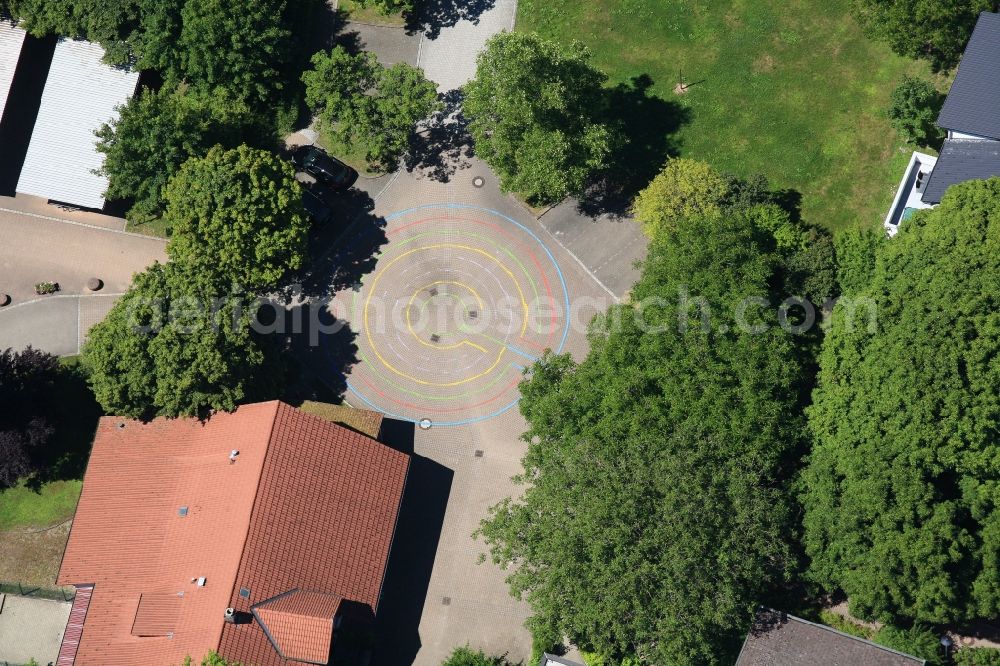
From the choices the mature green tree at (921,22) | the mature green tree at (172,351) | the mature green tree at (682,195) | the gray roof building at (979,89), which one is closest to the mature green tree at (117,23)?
the mature green tree at (172,351)

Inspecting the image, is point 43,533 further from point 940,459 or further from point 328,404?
point 940,459

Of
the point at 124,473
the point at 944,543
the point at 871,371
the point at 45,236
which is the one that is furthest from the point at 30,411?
the point at 944,543

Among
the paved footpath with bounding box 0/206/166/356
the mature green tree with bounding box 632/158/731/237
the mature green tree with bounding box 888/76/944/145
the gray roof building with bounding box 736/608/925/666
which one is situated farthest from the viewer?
the paved footpath with bounding box 0/206/166/356

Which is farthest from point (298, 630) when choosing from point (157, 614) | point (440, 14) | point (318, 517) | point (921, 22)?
point (921, 22)

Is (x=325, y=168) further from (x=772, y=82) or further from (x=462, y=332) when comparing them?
(x=772, y=82)

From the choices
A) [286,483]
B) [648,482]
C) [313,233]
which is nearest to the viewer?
[648,482]

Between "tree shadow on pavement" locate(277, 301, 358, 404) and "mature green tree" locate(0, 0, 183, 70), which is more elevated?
"mature green tree" locate(0, 0, 183, 70)

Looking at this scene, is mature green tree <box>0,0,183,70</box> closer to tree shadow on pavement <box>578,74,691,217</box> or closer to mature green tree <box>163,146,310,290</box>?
mature green tree <box>163,146,310,290</box>

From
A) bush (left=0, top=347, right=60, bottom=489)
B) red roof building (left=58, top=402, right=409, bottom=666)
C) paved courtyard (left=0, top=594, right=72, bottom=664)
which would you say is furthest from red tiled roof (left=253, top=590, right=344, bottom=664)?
bush (left=0, top=347, right=60, bottom=489)

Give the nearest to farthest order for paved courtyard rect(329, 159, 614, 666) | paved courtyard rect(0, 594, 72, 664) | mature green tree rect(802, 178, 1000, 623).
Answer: mature green tree rect(802, 178, 1000, 623), paved courtyard rect(0, 594, 72, 664), paved courtyard rect(329, 159, 614, 666)
